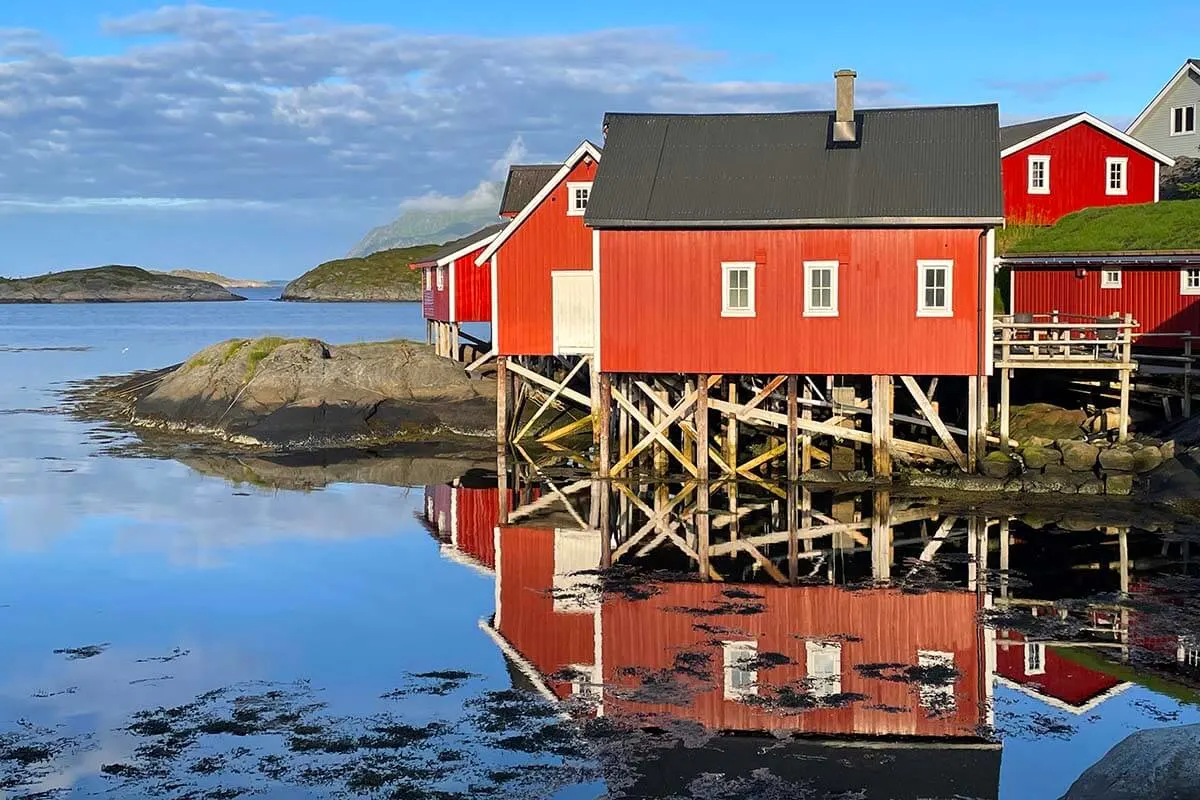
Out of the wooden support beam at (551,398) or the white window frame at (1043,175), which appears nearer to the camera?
the wooden support beam at (551,398)

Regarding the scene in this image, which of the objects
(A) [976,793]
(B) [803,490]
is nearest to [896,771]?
(A) [976,793]

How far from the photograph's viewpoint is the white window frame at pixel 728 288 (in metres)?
28.2

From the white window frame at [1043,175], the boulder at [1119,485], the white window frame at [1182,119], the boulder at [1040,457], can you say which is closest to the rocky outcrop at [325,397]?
the boulder at [1040,457]

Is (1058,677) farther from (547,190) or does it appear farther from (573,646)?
(547,190)

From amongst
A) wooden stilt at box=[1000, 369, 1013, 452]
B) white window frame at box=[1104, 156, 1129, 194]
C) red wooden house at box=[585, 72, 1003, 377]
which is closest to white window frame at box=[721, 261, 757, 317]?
red wooden house at box=[585, 72, 1003, 377]

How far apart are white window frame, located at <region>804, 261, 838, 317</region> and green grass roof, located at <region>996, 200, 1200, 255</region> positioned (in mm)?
8958

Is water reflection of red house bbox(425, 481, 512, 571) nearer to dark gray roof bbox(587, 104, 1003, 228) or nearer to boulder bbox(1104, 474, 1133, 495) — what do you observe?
dark gray roof bbox(587, 104, 1003, 228)

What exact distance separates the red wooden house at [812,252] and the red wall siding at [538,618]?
649cm

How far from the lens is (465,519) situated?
27.1 metres

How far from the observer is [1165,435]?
29156mm

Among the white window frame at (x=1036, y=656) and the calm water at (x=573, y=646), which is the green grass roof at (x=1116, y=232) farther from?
the white window frame at (x=1036, y=656)

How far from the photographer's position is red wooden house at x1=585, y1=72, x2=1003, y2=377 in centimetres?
2736

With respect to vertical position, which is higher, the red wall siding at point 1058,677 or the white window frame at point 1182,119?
the white window frame at point 1182,119

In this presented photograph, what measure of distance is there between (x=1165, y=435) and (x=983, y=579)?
1097 cm
